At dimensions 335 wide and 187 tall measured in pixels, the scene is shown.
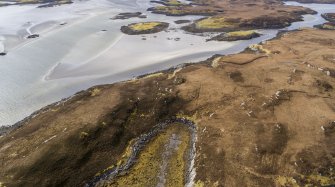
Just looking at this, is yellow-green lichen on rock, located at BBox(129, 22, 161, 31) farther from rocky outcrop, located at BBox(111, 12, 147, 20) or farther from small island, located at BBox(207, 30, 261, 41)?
small island, located at BBox(207, 30, 261, 41)

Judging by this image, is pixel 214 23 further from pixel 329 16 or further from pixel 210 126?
pixel 210 126

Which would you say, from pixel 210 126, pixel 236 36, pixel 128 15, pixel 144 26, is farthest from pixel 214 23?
pixel 210 126

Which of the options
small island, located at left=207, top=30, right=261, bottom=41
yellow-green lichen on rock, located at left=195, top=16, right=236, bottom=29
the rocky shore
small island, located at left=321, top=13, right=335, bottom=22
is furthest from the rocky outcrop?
small island, located at left=321, top=13, right=335, bottom=22

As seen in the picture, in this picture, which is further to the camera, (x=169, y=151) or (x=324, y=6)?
(x=324, y=6)

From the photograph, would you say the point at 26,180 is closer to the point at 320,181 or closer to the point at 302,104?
the point at 320,181

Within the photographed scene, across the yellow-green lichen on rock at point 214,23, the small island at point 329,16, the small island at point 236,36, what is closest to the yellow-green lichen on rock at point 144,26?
the yellow-green lichen on rock at point 214,23

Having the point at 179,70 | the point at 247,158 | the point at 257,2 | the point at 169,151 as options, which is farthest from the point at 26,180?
the point at 257,2

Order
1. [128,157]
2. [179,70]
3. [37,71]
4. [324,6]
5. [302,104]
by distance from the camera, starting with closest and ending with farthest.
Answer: [128,157], [302,104], [179,70], [37,71], [324,6]
